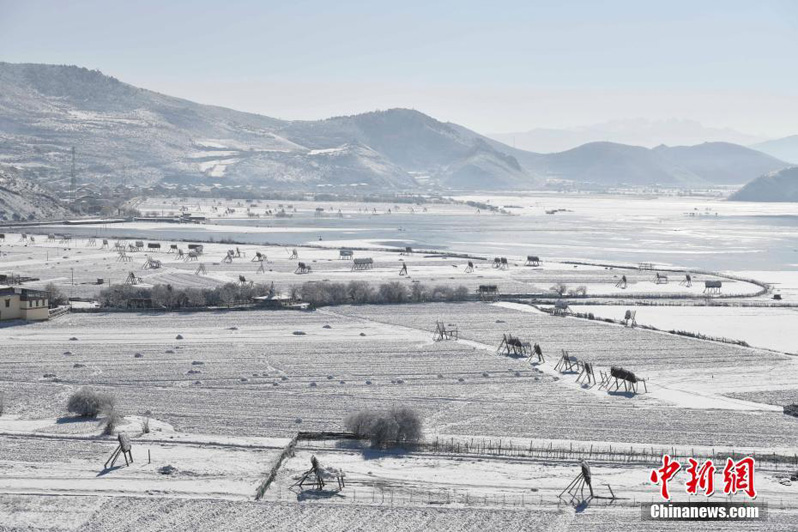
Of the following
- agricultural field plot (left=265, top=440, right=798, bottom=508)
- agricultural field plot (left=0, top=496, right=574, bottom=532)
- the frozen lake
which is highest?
the frozen lake

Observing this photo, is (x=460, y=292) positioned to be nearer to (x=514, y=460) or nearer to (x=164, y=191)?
(x=514, y=460)

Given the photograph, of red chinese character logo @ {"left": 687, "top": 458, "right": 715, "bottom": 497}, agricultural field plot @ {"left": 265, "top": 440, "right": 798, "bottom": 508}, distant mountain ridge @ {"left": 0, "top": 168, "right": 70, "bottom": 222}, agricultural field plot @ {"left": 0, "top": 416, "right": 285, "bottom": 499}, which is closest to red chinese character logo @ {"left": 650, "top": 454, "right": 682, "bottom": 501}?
agricultural field plot @ {"left": 265, "top": 440, "right": 798, "bottom": 508}

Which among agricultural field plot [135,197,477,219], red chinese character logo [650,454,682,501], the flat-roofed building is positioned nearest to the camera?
red chinese character logo [650,454,682,501]

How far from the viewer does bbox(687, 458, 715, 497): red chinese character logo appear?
18953mm

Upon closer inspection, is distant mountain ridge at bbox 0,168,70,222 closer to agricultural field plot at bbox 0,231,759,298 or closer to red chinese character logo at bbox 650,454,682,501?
agricultural field plot at bbox 0,231,759,298

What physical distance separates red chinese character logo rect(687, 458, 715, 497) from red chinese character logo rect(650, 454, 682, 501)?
365 mm

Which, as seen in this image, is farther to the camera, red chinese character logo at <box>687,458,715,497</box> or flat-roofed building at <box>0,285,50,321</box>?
flat-roofed building at <box>0,285,50,321</box>

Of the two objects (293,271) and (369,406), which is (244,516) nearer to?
(369,406)

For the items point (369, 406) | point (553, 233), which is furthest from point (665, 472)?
point (553, 233)

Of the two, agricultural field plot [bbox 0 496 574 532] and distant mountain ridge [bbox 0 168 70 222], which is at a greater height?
distant mountain ridge [bbox 0 168 70 222]

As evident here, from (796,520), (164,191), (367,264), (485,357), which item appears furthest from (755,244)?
(164,191)

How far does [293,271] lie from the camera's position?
56.2 meters

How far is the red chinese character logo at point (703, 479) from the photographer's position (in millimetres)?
18953

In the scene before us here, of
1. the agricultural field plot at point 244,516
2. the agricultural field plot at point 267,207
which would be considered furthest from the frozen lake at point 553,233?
the agricultural field plot at point 244,516
